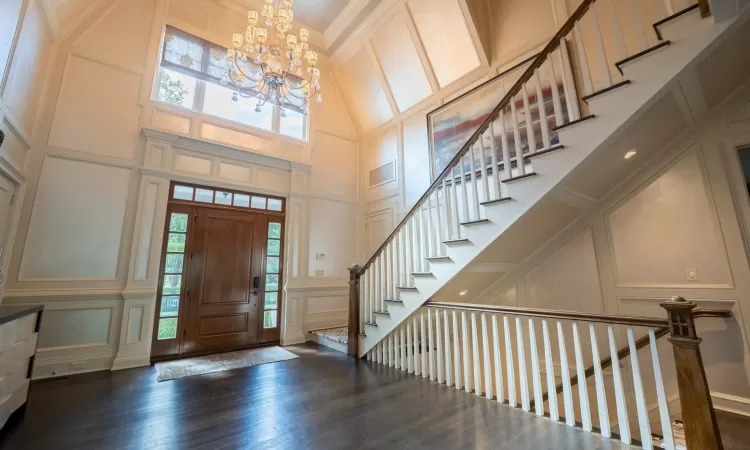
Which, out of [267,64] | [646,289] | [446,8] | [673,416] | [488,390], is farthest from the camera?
[446,8]

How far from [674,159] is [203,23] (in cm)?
690

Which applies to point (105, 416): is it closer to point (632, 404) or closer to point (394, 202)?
point (394, 202)

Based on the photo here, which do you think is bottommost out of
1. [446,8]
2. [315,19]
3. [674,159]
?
[674,159]

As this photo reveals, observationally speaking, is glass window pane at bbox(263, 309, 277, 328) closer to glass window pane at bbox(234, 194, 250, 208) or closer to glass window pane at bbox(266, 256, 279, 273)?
glass window pane at bbox(266, 256, 279, 273)

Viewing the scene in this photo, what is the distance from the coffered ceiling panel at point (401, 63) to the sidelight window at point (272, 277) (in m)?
3.43

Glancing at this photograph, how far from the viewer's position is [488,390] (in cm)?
277

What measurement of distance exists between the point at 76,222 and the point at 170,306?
5.08 ft

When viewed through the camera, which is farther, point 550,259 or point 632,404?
point 550,259

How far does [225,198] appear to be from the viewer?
4941mm

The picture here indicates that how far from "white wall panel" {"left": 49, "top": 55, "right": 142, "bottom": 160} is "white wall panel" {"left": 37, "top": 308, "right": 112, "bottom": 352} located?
6.75ft

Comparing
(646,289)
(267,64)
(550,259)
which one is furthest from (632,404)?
(267,64)

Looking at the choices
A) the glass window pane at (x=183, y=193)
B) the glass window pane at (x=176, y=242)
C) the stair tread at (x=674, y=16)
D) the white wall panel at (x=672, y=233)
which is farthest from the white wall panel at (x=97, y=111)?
the white wall panel at (x=672, y=233)

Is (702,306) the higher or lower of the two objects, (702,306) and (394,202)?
the lower

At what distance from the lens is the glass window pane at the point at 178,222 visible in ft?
14.7
